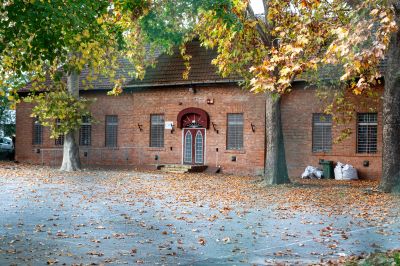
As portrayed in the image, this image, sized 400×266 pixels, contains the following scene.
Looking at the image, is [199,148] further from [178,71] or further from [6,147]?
[6,147]

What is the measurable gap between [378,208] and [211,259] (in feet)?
28.0

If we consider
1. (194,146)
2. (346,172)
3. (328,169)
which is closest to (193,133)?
(194,146)

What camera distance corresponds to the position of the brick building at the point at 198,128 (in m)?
30.0

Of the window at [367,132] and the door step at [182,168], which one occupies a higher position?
the window at [367,132]

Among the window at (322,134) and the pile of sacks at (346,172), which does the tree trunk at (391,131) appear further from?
the window at (322,134)

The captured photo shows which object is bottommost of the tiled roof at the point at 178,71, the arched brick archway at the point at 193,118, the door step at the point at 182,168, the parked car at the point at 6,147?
the door step at the point at 182,168

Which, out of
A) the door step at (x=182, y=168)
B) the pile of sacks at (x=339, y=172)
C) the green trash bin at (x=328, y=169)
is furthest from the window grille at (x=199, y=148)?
the green trash bin at (x=328, y=169)

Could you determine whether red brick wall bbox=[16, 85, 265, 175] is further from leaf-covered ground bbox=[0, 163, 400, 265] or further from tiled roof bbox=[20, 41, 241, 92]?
leaf-covered ground bbox=[0, 163, 400, 265]

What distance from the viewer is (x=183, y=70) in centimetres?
3456

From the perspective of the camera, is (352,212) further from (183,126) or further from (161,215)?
(183,126)

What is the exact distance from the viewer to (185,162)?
34000mm

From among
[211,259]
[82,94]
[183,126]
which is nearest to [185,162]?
[183,126]

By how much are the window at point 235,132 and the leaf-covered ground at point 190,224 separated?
29.7ft

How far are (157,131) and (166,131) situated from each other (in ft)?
2.45
